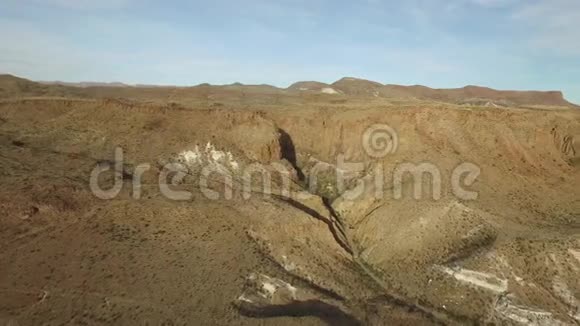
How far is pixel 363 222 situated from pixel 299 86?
73135mm

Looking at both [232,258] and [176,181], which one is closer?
[232,258]

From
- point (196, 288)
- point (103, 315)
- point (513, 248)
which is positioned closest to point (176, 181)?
point (196, 288)

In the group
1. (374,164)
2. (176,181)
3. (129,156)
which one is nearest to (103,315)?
(176,181)

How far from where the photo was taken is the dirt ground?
59.5ft

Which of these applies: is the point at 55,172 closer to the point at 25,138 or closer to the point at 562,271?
the point at 25,138

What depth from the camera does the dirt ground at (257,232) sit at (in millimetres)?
18125

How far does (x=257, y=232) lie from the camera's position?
22.8 m

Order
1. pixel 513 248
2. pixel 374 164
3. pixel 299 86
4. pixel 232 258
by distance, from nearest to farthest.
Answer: pixel 232 258, pixel 513 248, pixel 374 164, pixel 299 86

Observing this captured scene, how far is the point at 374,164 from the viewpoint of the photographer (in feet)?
113

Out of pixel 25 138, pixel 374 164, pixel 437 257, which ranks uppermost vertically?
pixel 25 138

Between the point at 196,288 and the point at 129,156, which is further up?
the point at 129,156

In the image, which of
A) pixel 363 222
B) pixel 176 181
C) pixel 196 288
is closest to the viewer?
pixel 196 288

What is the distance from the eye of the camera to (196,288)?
1880 centimetres

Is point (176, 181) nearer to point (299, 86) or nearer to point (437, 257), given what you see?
point (437, 257)
